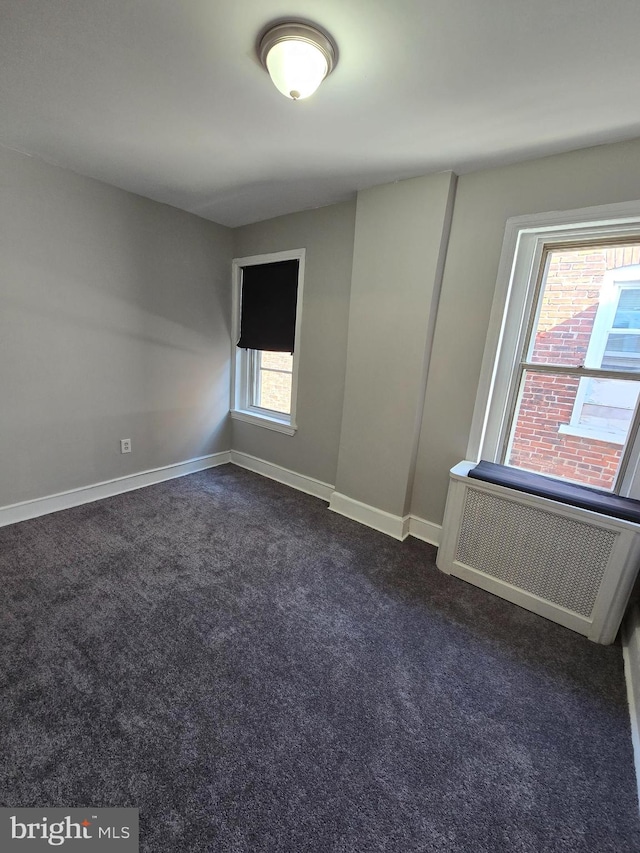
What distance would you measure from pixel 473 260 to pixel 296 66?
137 centimetres

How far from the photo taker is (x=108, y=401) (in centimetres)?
275

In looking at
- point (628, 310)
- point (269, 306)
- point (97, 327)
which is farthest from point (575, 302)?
point (97, 327)

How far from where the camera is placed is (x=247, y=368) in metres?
3.64

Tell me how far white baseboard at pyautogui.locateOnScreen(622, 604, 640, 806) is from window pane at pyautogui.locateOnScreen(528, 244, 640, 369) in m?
1.34

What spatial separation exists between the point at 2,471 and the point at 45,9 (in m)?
2.38

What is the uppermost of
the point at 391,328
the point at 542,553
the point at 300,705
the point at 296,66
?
the point at 296,66

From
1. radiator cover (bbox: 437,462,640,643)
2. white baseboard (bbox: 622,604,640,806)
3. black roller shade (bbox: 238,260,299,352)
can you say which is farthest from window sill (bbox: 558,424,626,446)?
black roller shade (bbox: 238,260,299,352)

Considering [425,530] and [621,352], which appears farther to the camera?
[425,530]

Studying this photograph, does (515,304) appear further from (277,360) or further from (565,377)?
(277,360)

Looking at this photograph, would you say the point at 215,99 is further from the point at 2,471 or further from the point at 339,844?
the point at 339,844

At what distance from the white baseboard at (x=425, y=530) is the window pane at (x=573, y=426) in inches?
26.7

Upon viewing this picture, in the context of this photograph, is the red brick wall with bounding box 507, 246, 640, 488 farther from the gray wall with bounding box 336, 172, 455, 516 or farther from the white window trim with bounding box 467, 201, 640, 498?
the gray wall with bounding box 336, 172, 455, 516

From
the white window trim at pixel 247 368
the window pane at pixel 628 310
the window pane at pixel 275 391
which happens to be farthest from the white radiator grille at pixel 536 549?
the window pane at pixel 275 391

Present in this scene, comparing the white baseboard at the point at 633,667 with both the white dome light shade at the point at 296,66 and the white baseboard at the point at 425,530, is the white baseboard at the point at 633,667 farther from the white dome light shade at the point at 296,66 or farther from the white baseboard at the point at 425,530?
the white dome light shade at the point at 296,66
